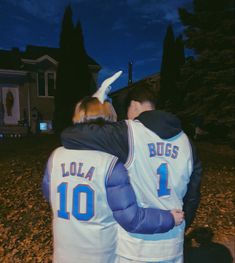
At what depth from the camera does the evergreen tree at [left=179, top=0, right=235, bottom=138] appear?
1412 cm

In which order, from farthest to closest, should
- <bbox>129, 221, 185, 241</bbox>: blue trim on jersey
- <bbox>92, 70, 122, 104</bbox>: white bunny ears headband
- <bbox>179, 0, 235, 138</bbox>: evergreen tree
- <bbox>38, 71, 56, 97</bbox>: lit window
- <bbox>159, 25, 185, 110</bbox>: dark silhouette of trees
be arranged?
<bbox>38, 71, 56, 97</bbox>: lit window, <bbox>159, 25, 185, 110</bbox>: dark silhouette of trees, <bbox>179, 0, 235, 138</bbox>: evergreen tree, <bbox>92, 70, 122, 104</bbox>: white bunny ears headband, <bbox>129, 221, 185, 241</bbox>: blue trim on jersey

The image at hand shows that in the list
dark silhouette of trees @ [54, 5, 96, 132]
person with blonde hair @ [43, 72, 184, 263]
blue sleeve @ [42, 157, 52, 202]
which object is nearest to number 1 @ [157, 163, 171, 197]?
person with blonde hair @ [43, 72, 184, 263]

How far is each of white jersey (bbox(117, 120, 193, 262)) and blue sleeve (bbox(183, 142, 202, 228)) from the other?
13cm

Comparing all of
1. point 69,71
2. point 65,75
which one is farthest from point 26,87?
point 69,71

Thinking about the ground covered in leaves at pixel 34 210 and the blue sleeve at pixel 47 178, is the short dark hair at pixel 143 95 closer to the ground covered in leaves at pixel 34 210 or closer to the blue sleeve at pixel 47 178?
the blue sleeve at pixel 47 178

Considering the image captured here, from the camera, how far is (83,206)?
1.68 metres

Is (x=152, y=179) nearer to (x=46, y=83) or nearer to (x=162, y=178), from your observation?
(x=162, y=178)

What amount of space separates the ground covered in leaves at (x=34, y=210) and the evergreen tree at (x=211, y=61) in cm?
593

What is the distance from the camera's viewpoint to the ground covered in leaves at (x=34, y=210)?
4.17m

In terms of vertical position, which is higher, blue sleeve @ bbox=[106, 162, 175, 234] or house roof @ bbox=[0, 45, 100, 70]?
house roof @ bbox=[0, 45, 100, 70]

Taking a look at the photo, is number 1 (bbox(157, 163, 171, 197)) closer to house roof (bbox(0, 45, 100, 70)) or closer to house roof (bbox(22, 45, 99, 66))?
house roof (bbox(0, 45, 100, 70))

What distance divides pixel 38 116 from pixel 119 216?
21.9 metres

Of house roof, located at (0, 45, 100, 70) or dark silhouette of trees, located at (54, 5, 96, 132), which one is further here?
house roof, located at (0, 45, 100, 70)

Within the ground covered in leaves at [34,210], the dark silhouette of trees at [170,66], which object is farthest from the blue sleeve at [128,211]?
the dark silhouette of trees at [170,66]
